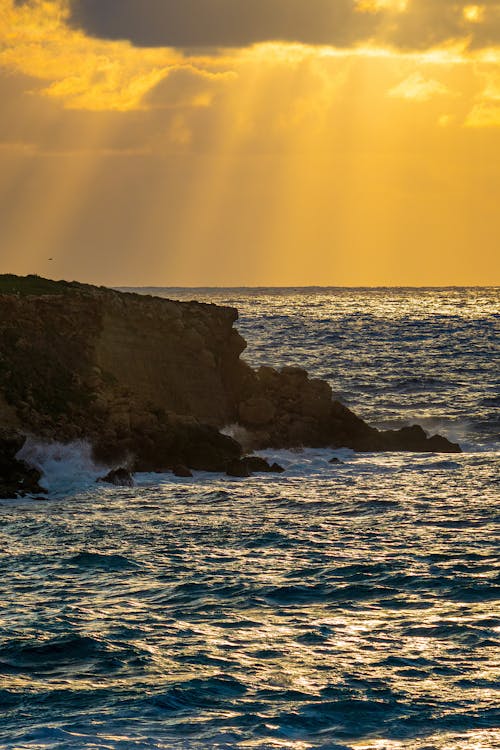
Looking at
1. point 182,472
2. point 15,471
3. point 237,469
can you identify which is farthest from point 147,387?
point 15,471

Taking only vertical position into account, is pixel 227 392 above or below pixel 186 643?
A: above

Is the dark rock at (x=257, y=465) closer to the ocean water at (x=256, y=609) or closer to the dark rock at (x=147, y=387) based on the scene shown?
the dark rock at (x=147, y=387)

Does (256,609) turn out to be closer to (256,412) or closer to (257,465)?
(257,465)

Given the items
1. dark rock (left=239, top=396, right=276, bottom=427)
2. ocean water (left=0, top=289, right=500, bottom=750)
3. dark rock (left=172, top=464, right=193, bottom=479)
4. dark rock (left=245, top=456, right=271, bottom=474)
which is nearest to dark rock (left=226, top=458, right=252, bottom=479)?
ocean water (left=0, top=289, right=500, bottom=750)

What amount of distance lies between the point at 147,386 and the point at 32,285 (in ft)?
21.5

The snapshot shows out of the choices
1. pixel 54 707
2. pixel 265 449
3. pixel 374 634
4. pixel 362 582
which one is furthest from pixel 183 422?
pixel 54 707

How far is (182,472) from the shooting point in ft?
129

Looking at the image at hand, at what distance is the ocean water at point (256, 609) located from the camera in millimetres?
17453

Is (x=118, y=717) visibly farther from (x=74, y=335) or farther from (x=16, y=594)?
(x=74, y=335)

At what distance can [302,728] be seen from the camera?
677 inches

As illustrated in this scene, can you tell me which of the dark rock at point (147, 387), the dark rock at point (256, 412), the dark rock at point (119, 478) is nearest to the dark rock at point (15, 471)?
the dark rock at point (147, 387)

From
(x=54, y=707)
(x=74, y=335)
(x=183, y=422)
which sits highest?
(x=74, y=335)

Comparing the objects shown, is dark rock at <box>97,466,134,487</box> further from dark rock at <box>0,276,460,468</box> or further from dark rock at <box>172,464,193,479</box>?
dark rock at <box>172,464,193,479</box>

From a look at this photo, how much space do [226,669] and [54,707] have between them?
10.5 feet
